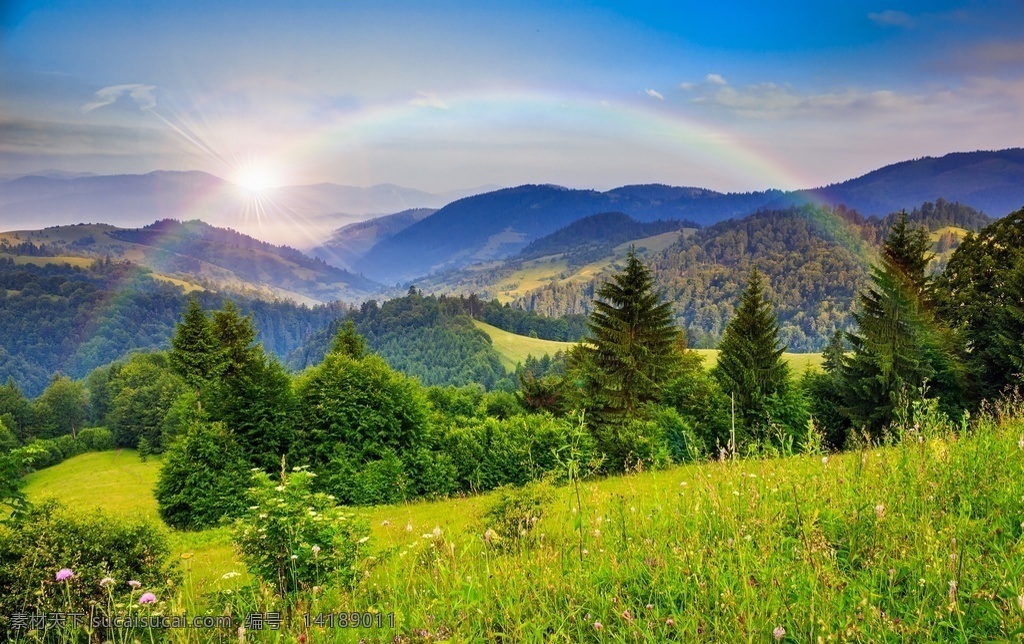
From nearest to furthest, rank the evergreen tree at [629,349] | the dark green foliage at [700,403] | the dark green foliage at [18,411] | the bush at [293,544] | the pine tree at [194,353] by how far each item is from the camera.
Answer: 1. the bush at [293,544]
2. the dark green foliage at [700,403]
3. the evergreen tree at [629,349]
4. the pine tree at [194,353]
5. the dark green foliage at [18,411]

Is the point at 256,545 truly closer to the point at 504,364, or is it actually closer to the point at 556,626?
the point at 556,626

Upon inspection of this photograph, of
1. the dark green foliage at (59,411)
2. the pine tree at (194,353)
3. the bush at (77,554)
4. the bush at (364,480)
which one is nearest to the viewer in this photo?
the bush at (77,554)

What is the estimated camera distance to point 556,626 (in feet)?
10.5

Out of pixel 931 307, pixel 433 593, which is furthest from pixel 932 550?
pixel 931 307

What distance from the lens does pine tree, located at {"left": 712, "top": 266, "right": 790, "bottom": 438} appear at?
32.0 meters

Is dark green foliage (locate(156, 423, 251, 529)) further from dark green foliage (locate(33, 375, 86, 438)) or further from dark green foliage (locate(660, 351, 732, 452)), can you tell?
dark green foliage (locate(33, 375, 86, 438))

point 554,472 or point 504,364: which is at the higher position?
point 554,472

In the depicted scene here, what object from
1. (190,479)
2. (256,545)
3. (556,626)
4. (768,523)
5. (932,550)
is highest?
(932,550)

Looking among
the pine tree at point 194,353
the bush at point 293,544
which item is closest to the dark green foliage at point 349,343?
the pine tree at point 194,353

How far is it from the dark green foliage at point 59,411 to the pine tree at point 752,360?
381 ft

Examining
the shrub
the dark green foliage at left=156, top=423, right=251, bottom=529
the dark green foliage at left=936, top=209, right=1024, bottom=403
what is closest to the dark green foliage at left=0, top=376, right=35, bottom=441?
the shrub

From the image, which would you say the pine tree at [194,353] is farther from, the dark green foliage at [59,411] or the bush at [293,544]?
the dark green foliage at [59,411]

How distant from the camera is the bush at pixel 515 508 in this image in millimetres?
6035

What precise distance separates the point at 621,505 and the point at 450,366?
560ft
